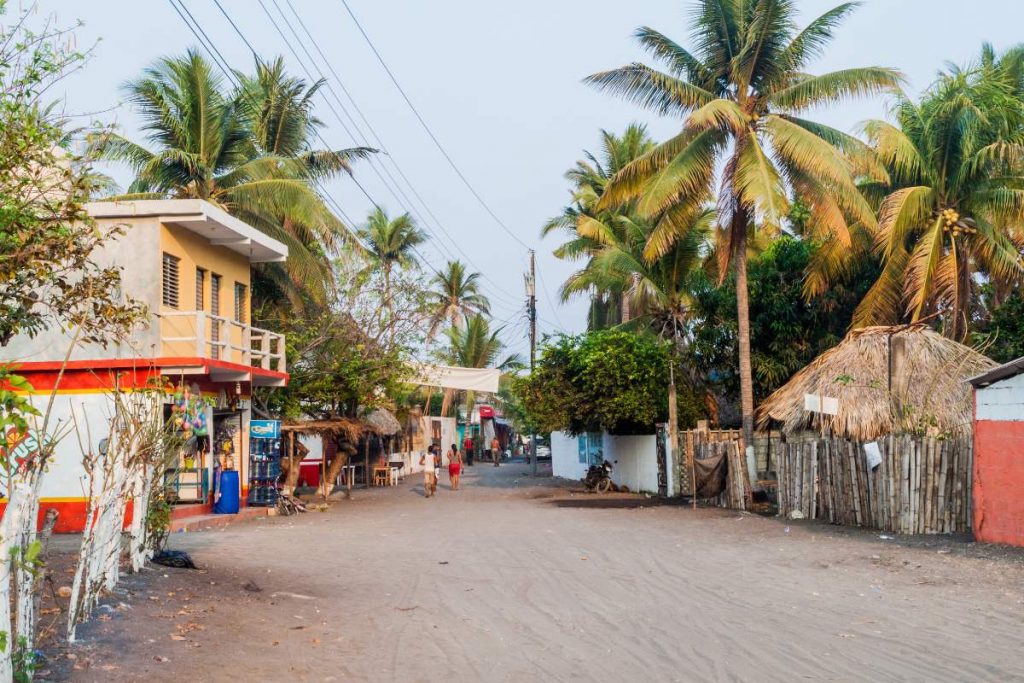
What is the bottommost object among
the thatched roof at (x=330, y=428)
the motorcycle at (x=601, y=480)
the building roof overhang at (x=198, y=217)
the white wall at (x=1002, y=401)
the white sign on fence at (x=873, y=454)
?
the motorcycle at (x=601, y=480)

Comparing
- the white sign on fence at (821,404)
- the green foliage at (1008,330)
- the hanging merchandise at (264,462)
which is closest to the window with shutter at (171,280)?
→ the hanging merchandise at (264,462)

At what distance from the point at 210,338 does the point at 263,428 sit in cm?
262

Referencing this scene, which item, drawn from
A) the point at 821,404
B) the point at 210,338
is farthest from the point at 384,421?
the point at 821,404

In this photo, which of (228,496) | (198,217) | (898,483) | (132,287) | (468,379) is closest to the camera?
(898,483)

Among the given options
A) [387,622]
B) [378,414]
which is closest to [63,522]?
[387,622]

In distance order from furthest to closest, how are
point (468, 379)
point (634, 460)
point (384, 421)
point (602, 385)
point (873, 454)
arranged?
point (468, 379) → point (384, 421) → point (634, 460) → point (602, 385) → point (873, 454)

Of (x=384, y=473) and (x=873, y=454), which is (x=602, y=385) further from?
(x=384, y=473)

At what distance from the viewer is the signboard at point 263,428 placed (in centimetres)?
2369

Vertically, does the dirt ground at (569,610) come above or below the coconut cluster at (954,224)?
below

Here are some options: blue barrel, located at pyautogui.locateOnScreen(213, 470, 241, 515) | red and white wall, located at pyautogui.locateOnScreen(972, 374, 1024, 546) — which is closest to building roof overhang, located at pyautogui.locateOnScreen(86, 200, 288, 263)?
blue barrel, located at pyautogui.locateOnScreen(213, 470, 241, 515)

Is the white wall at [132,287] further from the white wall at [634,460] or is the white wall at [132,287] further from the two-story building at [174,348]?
the white wall at [634,460]

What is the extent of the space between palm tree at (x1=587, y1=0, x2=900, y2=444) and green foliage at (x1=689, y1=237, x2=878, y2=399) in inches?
218

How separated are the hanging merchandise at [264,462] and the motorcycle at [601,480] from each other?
405 inches

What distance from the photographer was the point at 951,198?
25297mm
